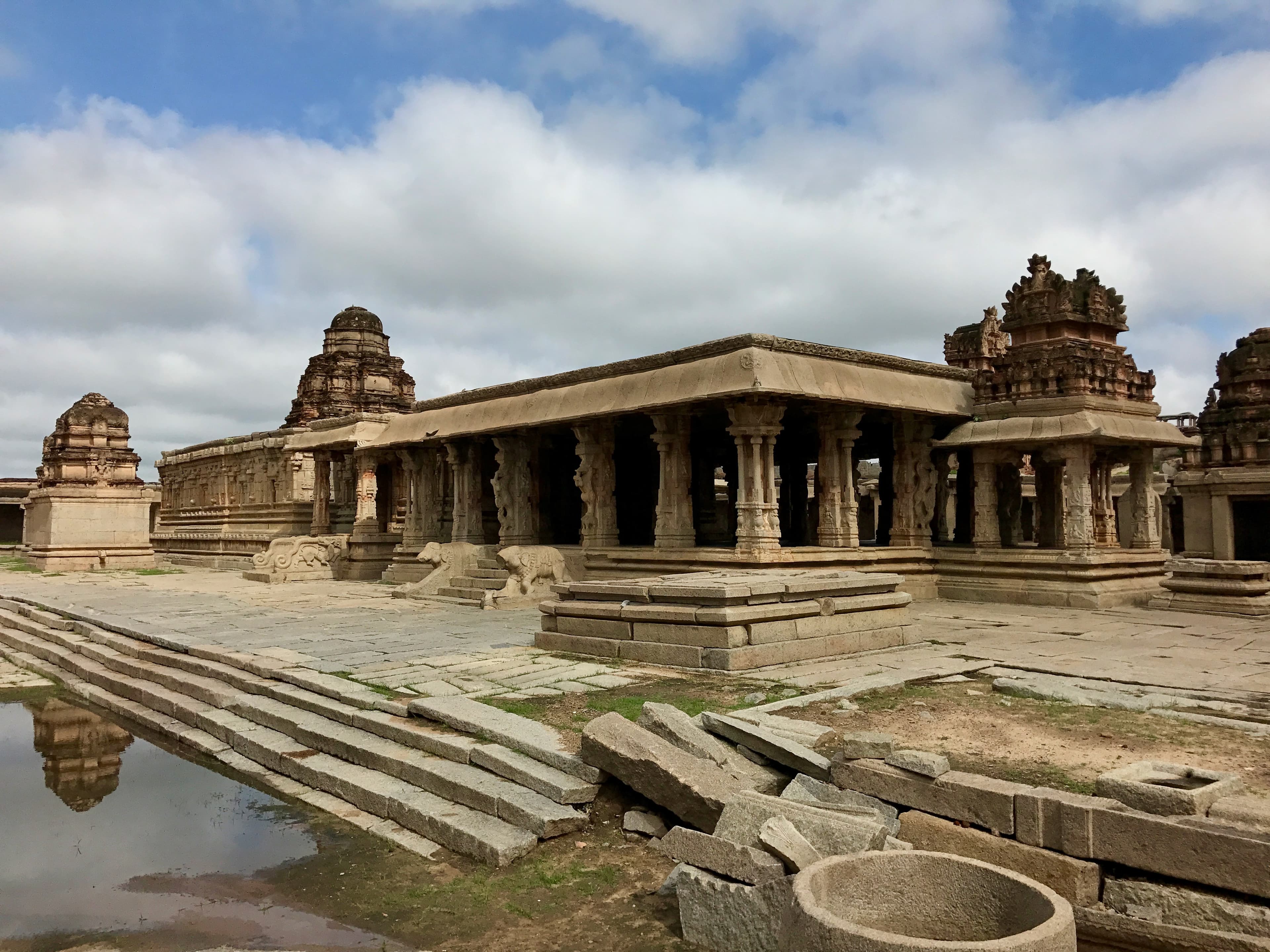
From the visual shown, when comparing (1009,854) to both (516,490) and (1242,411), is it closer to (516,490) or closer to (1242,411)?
(516,490)

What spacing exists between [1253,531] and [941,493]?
7.53 m

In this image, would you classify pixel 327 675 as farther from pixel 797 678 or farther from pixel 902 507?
pixel 902 507

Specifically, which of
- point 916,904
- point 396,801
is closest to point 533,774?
point 396,801

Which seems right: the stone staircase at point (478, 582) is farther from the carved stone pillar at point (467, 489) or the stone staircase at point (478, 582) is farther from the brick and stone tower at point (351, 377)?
the brick and stone tower at point (351, 377)

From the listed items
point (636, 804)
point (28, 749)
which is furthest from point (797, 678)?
point (28, 749)

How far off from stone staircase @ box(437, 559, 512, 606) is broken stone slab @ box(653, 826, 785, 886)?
11.1 metres

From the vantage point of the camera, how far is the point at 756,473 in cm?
1320

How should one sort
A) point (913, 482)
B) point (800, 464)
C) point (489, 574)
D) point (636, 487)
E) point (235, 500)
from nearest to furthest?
point (913, 482) < point (489, 574) < point (800, 464) < point (636, 487) < point (235, 500)

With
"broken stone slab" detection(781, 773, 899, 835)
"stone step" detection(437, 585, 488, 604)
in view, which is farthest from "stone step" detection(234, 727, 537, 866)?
"stone step" detection(437, 585, 488, 604)

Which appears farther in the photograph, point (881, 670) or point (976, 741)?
point (881, 670)

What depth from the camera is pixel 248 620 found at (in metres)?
12.5

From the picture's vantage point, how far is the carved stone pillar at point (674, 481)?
47.7 feet

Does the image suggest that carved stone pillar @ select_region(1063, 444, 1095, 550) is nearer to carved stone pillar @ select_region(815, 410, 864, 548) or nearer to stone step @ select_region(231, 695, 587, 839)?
carved stone pillar @ select_region(815, 410, 864, 548)

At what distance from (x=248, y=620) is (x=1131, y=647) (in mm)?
10543
